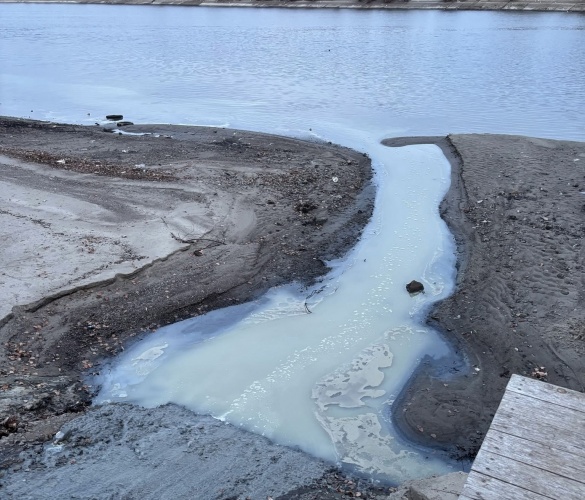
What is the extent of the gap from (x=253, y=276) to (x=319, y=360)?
188 cm

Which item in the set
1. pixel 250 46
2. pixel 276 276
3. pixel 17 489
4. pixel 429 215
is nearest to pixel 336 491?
pixel 17 489

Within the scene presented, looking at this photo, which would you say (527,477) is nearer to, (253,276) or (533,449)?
(533,449)

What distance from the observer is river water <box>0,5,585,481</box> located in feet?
20.6

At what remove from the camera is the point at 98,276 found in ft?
25.6

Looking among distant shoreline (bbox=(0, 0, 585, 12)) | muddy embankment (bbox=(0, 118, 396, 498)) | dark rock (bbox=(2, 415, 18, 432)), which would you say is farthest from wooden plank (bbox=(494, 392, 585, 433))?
distant shoreline (bbox=(0, 0, 585, 12))

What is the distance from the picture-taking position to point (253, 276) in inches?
328

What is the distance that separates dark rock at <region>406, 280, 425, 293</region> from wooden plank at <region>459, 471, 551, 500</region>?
540 centimetres

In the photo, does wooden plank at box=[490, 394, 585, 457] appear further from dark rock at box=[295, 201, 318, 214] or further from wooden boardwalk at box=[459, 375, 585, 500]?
dark rock at box=[295, 201, 318, 214]

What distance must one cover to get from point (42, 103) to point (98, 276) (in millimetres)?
13300

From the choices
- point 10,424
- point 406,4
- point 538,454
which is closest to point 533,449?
point 538,454

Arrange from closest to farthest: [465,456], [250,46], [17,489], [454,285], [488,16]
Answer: [17,489], [465,456], [454,285], [250,46], [488,16]

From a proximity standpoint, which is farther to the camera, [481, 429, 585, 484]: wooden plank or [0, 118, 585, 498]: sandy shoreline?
[0, 118, 585, 498]: sandy shoreline

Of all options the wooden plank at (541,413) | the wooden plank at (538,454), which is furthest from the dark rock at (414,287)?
the wooden plank at (538,454)

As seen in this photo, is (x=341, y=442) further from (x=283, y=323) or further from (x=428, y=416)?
(x=283, y=323)
